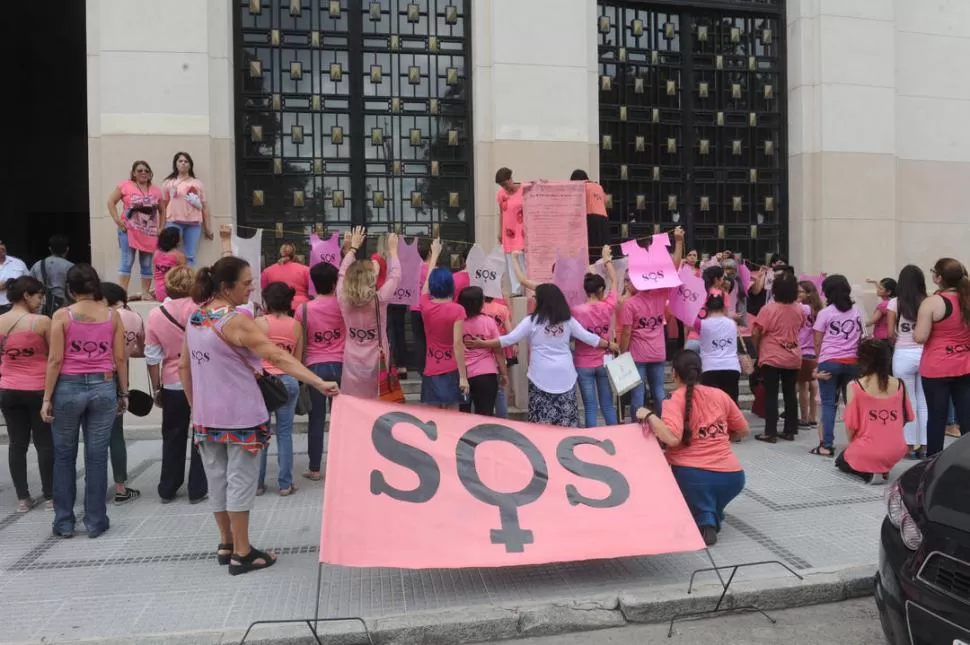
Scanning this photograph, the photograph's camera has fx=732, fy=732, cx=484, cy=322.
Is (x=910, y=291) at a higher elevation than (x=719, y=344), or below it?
higher

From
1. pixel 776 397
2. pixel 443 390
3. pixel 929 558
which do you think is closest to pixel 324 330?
pixel 443 390

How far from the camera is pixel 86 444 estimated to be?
5477mm

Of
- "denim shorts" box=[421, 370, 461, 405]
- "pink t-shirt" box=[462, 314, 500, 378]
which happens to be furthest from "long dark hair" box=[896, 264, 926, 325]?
"denim shorts" box=[421, 370, 461, 405]

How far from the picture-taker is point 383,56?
11492mm

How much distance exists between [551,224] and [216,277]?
16.2 ft

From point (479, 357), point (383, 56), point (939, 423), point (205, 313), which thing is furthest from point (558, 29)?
point (205, 313)

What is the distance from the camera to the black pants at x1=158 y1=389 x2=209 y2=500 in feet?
20.2

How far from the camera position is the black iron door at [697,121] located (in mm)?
12445

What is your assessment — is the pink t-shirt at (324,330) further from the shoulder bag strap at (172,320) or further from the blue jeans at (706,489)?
the blue jeans at (706,489)

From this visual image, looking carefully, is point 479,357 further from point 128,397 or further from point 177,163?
point 177,163

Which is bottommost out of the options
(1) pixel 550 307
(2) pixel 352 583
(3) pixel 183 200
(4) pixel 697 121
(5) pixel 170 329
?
(2) pixel 352 583

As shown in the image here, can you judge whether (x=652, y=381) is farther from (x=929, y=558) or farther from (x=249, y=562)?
(x=929, y=558)

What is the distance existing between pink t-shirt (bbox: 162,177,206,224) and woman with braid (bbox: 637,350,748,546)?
7128 millimetres

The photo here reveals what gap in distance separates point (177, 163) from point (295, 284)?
9.30 ft
